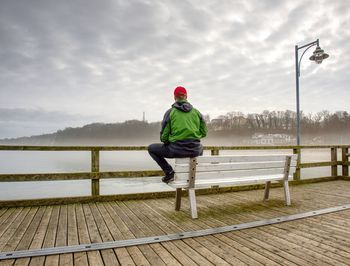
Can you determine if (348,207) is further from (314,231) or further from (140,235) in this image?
(140,235)

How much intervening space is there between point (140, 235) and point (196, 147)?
1.62 meters

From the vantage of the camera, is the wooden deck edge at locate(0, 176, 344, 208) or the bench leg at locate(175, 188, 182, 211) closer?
the bench leg at locate(175, 188, 182, 211)

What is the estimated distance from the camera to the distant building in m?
79.7

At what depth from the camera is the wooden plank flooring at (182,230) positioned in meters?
2.57

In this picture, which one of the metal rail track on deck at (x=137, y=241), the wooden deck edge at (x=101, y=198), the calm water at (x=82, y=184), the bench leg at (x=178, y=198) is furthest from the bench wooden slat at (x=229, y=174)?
the calm water at (x=82, y=184)

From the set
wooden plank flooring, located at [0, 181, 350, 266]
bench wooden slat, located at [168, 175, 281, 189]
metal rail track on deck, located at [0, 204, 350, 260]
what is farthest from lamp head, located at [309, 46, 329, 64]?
metal rail track on deck, located at [0, 204, 350, 260]

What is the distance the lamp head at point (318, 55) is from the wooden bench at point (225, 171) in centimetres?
738

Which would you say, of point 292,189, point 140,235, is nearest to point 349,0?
point 292,189

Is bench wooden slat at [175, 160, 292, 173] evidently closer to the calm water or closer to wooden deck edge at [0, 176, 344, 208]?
wooden deck edge at [0, 176, 344, 208]

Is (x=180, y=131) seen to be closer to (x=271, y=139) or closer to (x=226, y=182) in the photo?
(x=226, y=182)

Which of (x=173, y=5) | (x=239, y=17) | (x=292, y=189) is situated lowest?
(x=292, y=189)

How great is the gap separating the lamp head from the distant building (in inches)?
2826

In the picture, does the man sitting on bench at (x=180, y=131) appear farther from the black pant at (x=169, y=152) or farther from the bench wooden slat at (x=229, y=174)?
the bench wooden slat at (x=229, y=174)

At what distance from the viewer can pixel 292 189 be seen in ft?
22.3
